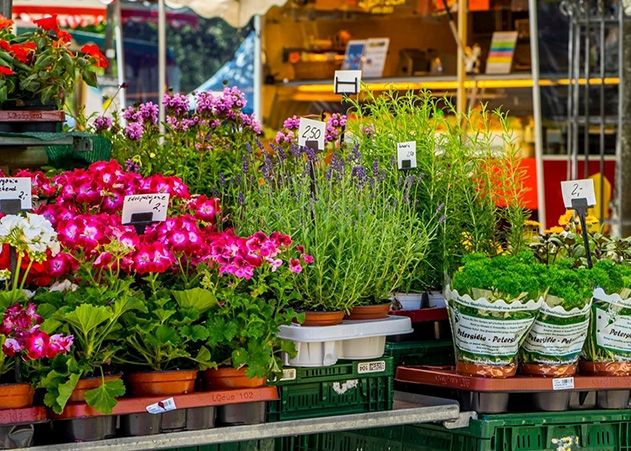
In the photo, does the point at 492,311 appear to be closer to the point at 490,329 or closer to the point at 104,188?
the point at 490,329

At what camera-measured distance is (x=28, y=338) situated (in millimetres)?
2781

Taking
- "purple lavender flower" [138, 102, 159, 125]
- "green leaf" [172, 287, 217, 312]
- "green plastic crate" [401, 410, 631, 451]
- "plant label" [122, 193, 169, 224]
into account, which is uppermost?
"purple lavender flower" [138, 102, 159, 125]

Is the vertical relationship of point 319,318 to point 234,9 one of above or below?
below

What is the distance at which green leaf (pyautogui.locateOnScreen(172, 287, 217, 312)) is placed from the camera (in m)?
2.95

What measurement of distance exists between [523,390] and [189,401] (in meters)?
0.89

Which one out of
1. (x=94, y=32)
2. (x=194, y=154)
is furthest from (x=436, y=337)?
(x=94, y=32)

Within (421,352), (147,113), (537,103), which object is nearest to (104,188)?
(147,113)

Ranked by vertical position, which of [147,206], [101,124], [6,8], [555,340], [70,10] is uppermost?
[70,10]

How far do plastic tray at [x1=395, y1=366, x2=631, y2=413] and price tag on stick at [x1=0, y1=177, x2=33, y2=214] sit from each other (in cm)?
117

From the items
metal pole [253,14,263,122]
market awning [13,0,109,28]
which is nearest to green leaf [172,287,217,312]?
metal pole [253,14,263,122]

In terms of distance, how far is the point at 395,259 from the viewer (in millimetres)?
3441

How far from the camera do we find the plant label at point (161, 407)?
291cm

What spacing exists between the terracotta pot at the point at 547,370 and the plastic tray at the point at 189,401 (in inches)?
28.2

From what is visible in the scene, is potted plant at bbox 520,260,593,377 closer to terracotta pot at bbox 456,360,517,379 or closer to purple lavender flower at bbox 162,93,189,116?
terracotta pot at bbox 456,360,517,379
